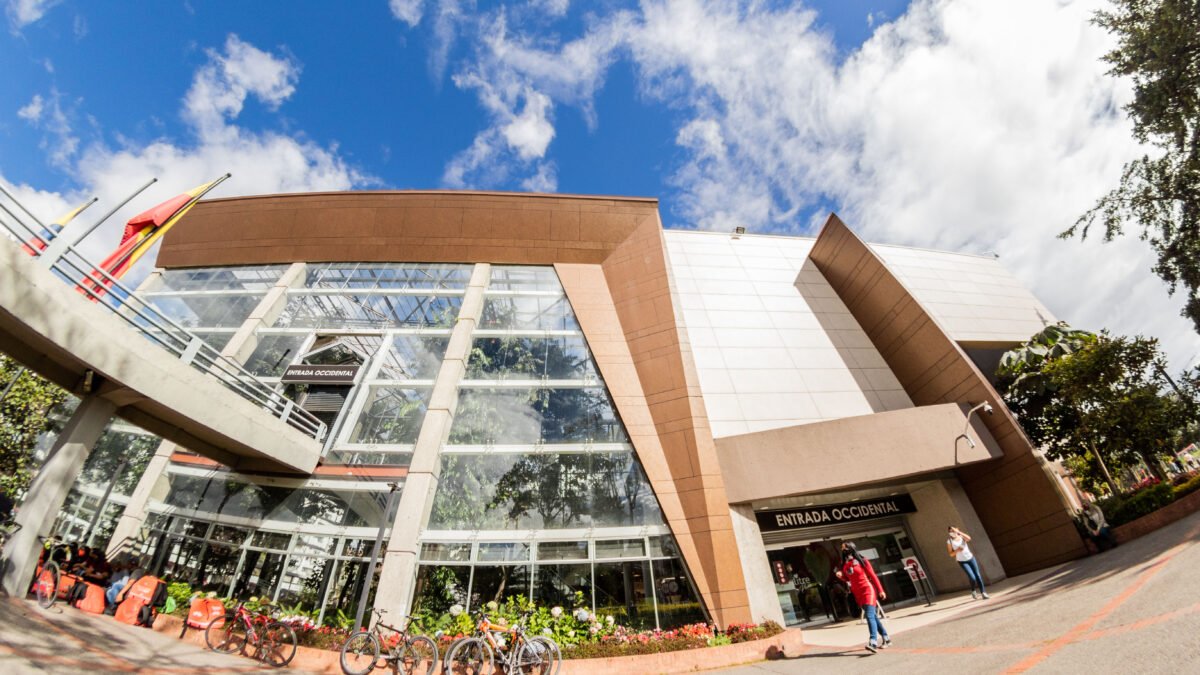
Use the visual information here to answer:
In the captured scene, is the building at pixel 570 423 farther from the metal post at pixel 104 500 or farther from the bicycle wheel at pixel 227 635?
the bicycle wheel at pixel 227 635

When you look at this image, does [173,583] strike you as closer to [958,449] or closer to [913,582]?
[913,582]

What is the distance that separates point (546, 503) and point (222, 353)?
14.7m

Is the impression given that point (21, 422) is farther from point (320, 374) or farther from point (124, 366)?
point (124, 366)

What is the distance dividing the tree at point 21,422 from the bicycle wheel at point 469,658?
61.5ft

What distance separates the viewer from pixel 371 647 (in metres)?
9.57

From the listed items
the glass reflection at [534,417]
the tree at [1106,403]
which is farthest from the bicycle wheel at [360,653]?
the tree at [1106,403]

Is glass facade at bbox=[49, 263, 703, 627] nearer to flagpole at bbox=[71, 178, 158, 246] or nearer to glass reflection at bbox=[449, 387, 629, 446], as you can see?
glass reflection at bbox=[449, 387, 629, 446]

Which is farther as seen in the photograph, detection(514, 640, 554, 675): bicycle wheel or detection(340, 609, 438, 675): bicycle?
detection(340, 609, 438, 675): bicycle

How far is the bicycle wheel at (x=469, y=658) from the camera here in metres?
8.50

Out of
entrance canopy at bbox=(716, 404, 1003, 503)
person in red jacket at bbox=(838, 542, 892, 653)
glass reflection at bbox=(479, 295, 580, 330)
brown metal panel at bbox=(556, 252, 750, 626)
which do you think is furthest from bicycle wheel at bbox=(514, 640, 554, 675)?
glass reflection at bbox=(479, 295, 580, 330)

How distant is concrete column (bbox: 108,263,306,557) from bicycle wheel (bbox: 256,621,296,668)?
7.96 metres

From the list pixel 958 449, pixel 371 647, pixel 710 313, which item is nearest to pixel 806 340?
pixel 710 313

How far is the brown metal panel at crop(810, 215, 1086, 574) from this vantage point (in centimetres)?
1277

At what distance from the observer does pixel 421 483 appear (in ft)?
42.7
